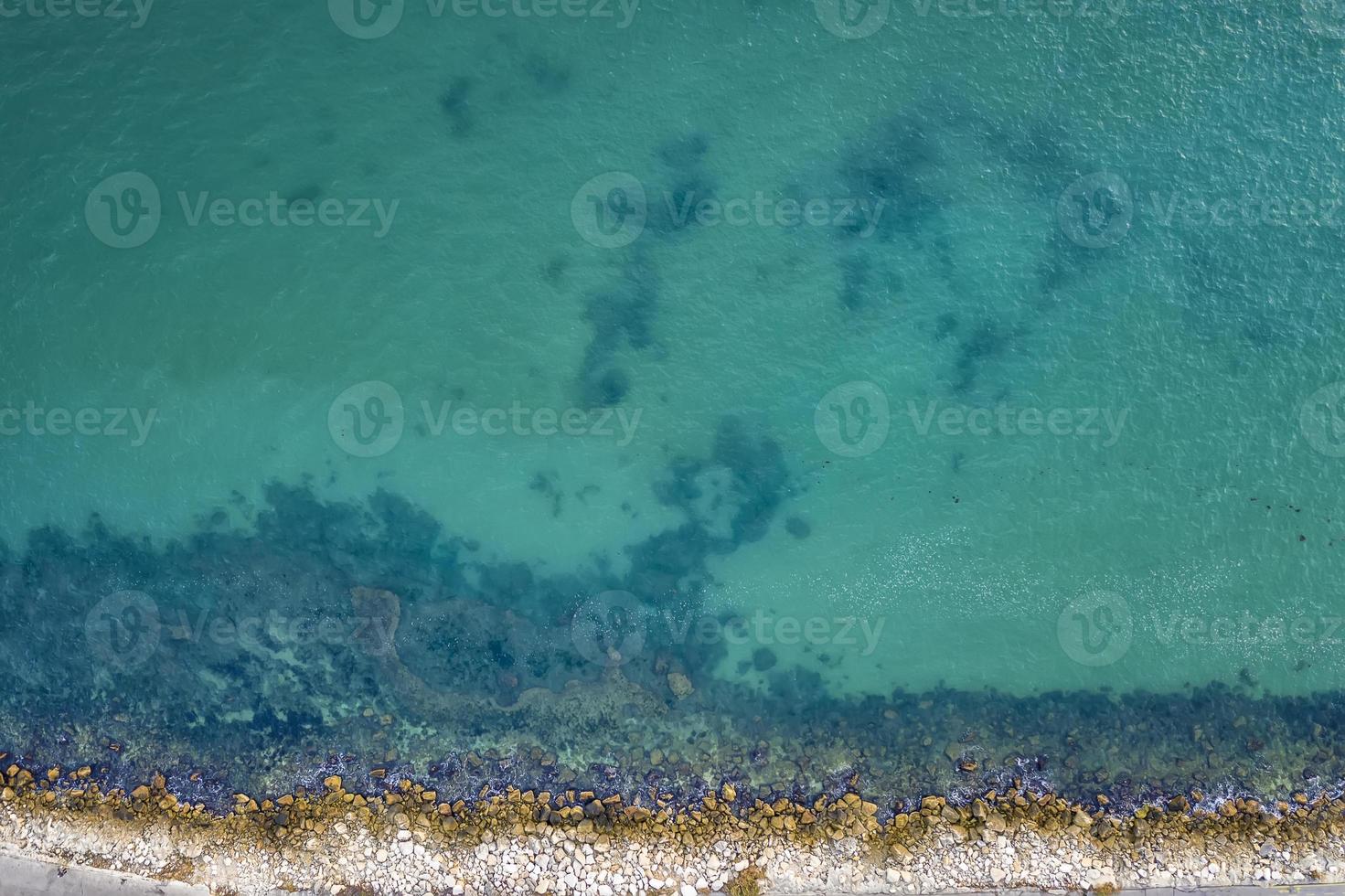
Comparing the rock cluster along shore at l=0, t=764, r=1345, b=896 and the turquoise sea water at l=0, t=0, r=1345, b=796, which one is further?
the turquoise sea water at l=0, t=0, r=1345, b=796

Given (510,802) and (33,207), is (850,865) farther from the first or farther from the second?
(33,207)

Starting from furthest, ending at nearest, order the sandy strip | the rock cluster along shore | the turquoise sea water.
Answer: the turquoise sea water < the rock cluster along shore < the sandy strip

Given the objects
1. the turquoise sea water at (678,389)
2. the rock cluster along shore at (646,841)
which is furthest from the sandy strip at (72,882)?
the turquoise sea water at (678,389)

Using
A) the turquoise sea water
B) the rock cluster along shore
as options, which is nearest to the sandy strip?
the rock cluster along shore

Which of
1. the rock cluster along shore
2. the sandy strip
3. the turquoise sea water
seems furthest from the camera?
the turquoise sea water

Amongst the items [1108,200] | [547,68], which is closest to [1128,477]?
[1108,200]

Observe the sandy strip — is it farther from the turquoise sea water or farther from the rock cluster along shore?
the turquoise sea water

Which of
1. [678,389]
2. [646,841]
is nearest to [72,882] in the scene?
[646,841]

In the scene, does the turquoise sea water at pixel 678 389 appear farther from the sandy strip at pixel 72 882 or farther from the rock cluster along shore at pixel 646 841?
the sandy strip at pixel 72 882
